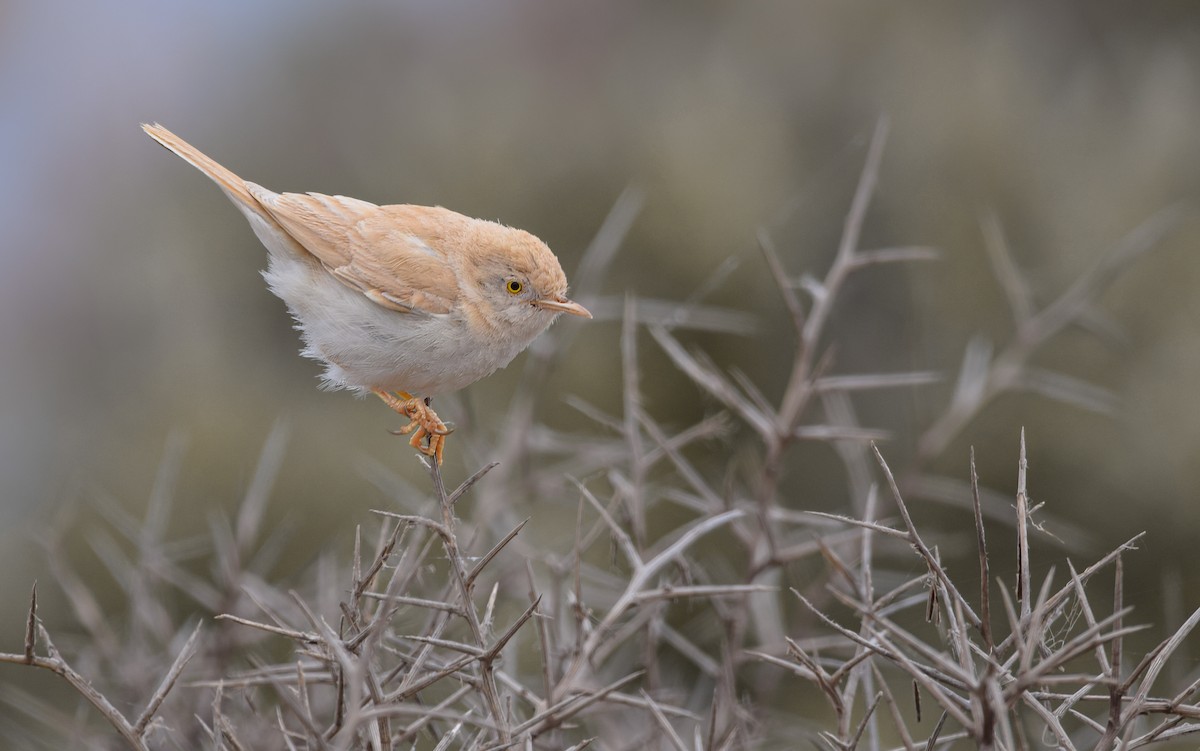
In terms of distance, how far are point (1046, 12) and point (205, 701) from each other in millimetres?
11490

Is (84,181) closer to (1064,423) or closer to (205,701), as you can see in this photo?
(1064,423)

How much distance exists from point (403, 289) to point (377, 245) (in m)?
0.18

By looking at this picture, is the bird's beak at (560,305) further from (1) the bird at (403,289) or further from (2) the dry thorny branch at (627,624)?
(2) the dry thorny branch at (627,624)

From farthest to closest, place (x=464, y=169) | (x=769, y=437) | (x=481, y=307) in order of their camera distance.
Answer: (x=464, y=169) < (x=481, y=307) < (x=769, y=437)

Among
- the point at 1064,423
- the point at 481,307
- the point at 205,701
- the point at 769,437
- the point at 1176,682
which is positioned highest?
the point at 481,307

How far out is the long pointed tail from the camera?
2365 mm

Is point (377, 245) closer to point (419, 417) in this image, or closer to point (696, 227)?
point (419, 417)

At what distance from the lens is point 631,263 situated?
24.5ft

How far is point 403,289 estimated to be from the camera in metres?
2.71

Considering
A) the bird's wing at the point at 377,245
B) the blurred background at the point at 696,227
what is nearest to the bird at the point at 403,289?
the bird's wing at the point at 377,245

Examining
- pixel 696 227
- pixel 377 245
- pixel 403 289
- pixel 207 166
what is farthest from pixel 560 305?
pixel 696 227

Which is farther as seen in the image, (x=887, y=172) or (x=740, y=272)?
(x=887, y=172)

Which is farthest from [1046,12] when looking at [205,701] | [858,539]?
[205,701]

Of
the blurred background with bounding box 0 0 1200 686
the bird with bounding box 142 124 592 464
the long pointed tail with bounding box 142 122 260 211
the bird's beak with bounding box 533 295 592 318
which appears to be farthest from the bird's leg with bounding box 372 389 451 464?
the blurred background with bounding box 0 0 1200 686
